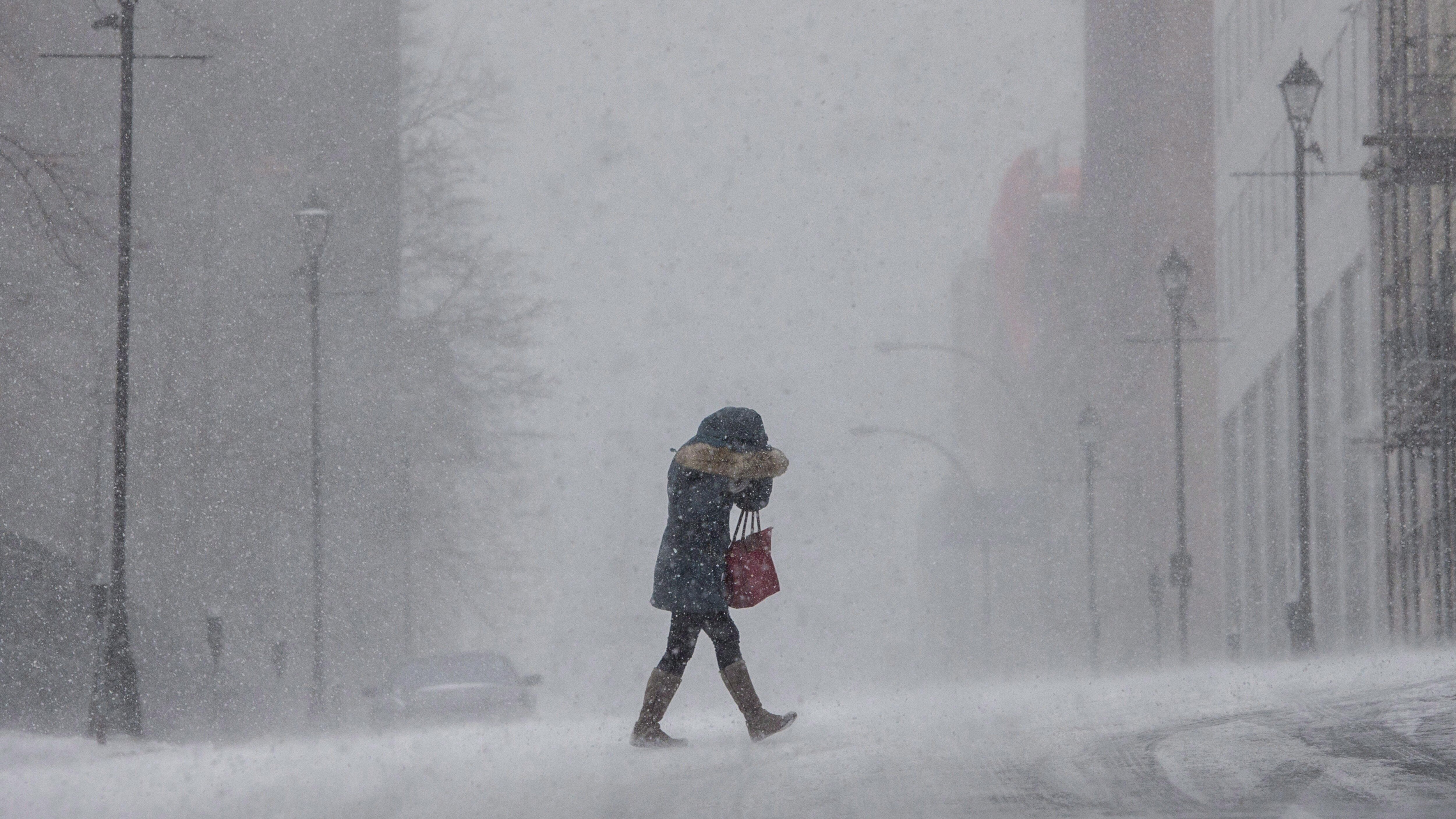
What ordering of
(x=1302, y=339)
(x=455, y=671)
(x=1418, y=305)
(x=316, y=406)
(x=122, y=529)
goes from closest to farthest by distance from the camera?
(x=122, y=529) → (x=455, y=671) → (x=1302, y=339) → (x=1418, y=305) → (x=316, y=406)

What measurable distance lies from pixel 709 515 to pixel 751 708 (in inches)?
44.0

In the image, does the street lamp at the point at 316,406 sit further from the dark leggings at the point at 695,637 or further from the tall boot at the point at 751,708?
the dark leggings at the point at 695,637

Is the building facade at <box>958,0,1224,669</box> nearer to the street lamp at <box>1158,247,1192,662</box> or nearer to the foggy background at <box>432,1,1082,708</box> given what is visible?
the foggy background at <box>432,1,1082,708</box>

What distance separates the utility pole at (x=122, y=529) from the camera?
14.9m

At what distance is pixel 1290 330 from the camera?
3831 centimetres

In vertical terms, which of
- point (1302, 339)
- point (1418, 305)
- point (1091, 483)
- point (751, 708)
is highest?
point (1418, 305)

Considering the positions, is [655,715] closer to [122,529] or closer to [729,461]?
[729,461]

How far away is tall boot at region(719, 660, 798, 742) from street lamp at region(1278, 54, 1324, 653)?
12.6 metres

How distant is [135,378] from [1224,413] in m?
28.6

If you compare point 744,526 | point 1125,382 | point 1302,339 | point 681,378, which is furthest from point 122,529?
point 681,378

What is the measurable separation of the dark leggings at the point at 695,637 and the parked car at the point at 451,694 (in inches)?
311

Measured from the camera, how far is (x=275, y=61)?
125 feet

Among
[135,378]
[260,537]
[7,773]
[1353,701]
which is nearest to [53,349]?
[135,378]

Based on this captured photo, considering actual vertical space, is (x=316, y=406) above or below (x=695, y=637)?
above
